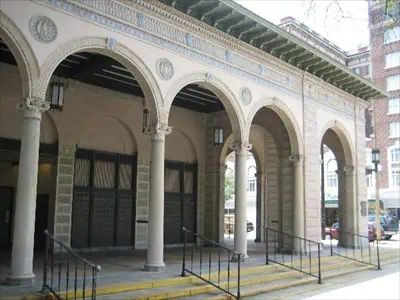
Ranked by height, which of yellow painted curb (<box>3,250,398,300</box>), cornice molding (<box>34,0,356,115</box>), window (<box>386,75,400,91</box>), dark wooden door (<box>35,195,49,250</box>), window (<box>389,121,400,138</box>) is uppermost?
window (<box>386,75,400,91</box>)

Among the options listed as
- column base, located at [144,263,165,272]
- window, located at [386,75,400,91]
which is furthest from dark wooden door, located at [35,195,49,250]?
window, located at [386,75,400,91]

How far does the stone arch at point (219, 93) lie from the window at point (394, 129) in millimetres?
32936

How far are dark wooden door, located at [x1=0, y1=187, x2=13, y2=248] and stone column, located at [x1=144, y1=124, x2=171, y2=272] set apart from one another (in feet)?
21.4

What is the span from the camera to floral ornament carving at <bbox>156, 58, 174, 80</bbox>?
9.89 m

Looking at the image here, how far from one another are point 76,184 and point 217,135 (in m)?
4.93

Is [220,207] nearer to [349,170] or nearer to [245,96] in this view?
[349,170]

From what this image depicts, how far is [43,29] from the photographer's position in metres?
7.86

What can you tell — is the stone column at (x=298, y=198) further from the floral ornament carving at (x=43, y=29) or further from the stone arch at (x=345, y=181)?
the floral ornament carving at (x=43, y=29)

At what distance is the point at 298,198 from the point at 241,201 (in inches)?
115

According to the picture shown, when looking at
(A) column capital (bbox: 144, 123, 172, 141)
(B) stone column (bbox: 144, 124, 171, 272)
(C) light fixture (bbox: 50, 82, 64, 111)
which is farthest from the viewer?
(C) light fixture (bbox: 50, 82, 64, 111)

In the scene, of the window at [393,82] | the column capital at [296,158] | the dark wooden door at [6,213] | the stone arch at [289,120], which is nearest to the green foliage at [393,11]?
the stone arch at [289,120]

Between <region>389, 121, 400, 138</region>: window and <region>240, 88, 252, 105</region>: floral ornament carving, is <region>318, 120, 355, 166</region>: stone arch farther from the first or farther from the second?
<region>389, 121, 400, 138</region>: window

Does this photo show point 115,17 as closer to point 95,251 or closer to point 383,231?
point 95,251

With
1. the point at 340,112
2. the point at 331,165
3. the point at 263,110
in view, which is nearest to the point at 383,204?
the point at 331,165
